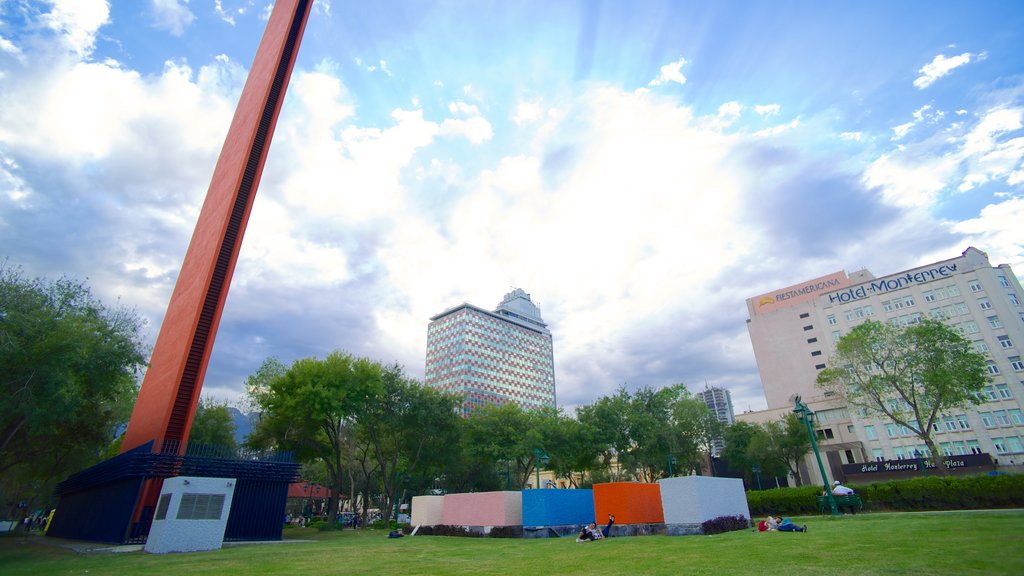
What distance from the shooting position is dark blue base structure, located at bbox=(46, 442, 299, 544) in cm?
2300

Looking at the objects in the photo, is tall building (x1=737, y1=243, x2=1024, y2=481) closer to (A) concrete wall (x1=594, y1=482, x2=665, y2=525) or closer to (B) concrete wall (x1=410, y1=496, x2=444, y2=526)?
(A) concrete wall (x1=594, y1=482, x2=665, y2=525)

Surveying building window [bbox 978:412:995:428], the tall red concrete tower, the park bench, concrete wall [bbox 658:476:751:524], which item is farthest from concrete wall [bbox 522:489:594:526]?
building window [bbox 978:412:995:428]

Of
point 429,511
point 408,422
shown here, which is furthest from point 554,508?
point 408,422

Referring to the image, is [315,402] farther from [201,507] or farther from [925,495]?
[925,495]

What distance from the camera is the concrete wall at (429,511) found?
31.6 m

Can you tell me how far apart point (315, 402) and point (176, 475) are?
1212 centimetres

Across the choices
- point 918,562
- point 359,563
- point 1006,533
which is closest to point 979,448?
point 1006,533

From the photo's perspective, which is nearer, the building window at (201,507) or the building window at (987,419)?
the building window at (201,507)

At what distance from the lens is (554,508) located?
26.5m

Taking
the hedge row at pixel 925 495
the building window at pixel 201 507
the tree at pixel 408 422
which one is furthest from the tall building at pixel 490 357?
the building window at pixel 201 507

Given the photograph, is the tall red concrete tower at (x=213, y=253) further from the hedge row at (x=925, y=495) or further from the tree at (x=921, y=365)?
the tree at (x=921, y=365)

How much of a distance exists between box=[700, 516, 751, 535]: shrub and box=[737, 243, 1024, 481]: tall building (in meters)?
40.7

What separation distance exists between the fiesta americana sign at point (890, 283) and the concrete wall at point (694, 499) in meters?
62.3

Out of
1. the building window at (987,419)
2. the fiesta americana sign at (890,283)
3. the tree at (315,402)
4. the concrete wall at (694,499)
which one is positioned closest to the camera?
the concrete wall at (694,499)
